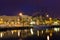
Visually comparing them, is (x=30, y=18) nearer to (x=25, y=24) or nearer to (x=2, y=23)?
(x=25, y=24)

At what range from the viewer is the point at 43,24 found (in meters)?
117

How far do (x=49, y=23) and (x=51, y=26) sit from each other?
5.08 m

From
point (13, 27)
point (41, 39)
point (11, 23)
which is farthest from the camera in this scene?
point (11, 23)

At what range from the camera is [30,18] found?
11875cm

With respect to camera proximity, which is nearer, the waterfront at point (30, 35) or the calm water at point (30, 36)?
the calm water at point (30, 36)

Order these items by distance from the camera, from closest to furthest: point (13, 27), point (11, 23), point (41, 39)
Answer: point (41, 39), point (13, 27), point (11, 23)

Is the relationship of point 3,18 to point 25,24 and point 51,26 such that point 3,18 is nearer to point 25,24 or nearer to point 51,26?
point 25,24

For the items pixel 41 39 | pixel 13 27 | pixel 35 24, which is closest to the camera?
pixel 41 39

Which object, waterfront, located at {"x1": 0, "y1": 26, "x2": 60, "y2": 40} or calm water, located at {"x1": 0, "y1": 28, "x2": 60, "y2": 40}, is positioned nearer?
calm water, located at {"x1": 0, "y1": 28, "x2": 60, "y2": 40}

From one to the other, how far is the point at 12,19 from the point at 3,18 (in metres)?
3.48

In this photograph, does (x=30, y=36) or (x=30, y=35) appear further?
(x=30, y=35)

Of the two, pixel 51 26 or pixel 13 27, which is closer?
pixel 13 27

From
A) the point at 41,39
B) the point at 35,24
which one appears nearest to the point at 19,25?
the point at 35,24

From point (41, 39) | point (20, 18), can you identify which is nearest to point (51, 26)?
point (20, 18)
